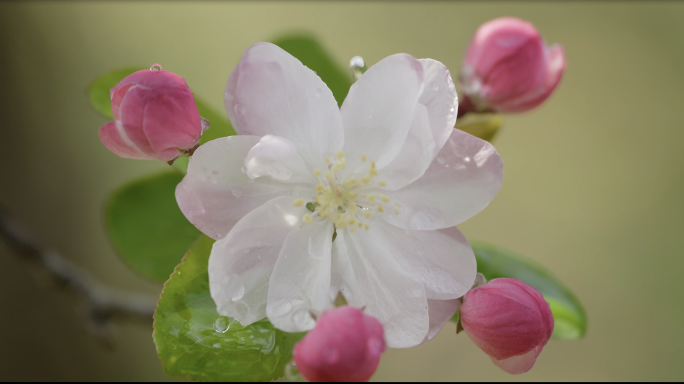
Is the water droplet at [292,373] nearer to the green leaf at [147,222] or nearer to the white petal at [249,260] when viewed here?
the white petal at [249,260]

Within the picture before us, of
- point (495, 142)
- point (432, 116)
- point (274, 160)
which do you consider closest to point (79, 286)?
point (274, 160)

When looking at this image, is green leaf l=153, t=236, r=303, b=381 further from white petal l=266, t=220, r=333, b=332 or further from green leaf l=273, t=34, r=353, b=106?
green leaf l=273, t=34, r=353, b=106

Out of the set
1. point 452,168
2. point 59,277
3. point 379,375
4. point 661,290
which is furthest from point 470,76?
point 661,290

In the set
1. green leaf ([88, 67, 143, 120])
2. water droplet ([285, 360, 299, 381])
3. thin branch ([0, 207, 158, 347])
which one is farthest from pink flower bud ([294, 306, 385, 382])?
thin branch ([0, 207, 158, 347])

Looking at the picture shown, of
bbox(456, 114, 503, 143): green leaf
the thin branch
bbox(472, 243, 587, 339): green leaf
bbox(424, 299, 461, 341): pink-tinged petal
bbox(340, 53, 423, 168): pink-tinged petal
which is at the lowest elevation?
the thin branch

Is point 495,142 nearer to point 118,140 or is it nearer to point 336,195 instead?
point 336,195

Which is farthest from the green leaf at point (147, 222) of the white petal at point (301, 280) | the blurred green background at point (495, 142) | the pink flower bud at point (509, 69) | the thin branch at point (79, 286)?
the blurred green background at point (495, 142)
